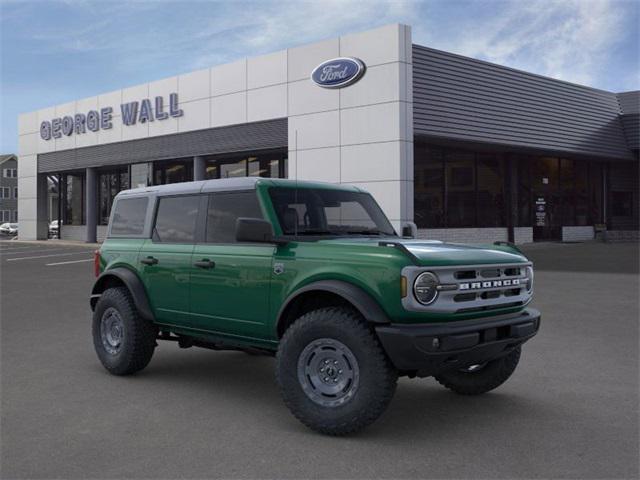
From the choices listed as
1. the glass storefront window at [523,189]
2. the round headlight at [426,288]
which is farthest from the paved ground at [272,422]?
the glass storefront window at [523,189]

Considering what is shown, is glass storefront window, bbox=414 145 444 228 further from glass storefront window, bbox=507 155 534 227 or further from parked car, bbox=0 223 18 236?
parked car, bbox=0 223 18 236

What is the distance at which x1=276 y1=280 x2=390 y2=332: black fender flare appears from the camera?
4.42 meters

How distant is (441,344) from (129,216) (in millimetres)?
3857

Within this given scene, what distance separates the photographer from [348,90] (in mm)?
22438

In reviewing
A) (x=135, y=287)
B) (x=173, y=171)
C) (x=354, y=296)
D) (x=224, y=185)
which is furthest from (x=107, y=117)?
(x=354, y=296)

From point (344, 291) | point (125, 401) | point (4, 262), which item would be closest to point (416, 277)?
point (344, 291)

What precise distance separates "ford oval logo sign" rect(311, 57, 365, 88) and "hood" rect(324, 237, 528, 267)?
56.9 ft

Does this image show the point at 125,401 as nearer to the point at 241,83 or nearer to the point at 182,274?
the point at 182,274

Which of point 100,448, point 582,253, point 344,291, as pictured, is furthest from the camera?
point 582,253

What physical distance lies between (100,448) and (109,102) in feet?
102

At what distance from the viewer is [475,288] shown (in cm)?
470

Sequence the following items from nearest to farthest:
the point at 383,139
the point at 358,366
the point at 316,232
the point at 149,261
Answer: the point at 358,366
the point at 316,232
the point at 149,261
the point at 383,139

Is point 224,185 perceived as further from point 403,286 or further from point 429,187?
point 429,187

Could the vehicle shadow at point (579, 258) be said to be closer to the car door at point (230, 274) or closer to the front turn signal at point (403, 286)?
the car door at point (230, 274)
